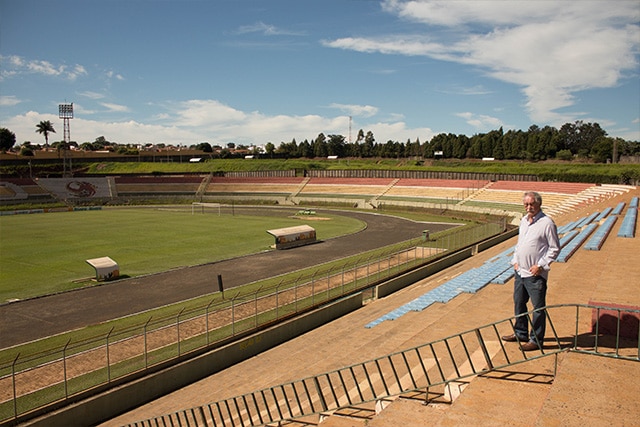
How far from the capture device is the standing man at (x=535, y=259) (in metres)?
8.27

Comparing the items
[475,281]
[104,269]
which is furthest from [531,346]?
[104,269]

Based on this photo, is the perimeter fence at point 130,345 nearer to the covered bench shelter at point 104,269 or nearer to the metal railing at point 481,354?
the metal railing at point 481,354

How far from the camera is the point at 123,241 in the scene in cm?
5078

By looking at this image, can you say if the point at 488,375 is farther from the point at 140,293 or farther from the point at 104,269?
the point at 104,269

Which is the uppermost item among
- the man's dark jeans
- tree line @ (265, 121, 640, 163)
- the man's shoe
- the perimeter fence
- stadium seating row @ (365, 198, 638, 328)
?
tree line @ (265, 121, 640, 163)

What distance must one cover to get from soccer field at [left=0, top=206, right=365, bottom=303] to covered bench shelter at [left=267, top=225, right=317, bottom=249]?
68.8 inches

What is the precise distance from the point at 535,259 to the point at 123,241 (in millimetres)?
49218

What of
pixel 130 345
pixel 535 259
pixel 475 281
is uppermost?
pixel 535 259

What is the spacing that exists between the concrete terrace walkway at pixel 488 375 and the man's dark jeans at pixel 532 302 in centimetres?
54

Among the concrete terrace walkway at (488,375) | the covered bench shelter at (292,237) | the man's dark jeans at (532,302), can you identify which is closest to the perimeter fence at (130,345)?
the concrete terrace walkway at (488,375)

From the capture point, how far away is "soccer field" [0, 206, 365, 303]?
117 ft

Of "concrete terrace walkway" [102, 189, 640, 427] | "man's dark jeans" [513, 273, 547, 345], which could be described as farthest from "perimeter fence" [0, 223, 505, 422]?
"man's dark jeans" [513, 273, 547, 345]

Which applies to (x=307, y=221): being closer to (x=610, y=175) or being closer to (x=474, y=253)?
(x=474, y=253)

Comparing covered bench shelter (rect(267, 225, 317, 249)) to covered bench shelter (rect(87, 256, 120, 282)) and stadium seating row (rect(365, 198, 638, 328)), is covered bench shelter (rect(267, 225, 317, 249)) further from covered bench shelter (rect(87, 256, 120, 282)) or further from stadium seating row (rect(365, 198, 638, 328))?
stadium seating row (rect(365, 198, 638, 328))
